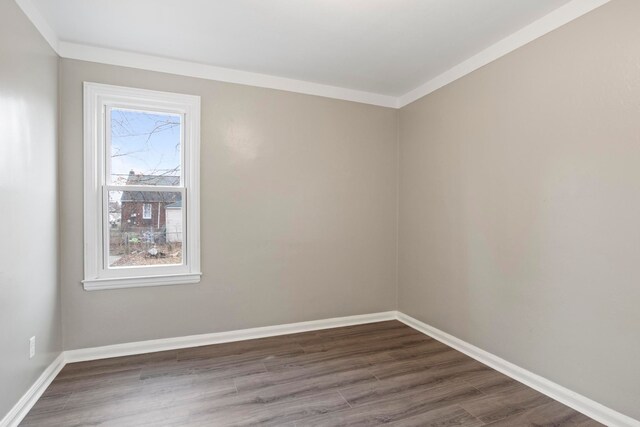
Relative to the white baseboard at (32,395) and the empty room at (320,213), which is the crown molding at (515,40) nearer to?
the empty room at (320,213)

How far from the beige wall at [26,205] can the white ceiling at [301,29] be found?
429 mm

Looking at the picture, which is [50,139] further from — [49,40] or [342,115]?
[342,115]

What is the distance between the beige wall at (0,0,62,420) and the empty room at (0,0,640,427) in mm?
20

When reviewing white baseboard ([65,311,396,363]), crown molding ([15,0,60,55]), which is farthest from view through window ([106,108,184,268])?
white baseboard ([65,311,396,363])

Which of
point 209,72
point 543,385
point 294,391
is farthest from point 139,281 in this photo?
point 543,385

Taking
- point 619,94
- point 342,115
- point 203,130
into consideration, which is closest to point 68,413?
point 203,130

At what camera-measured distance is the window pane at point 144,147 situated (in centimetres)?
283

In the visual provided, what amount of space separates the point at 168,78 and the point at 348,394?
300 cm

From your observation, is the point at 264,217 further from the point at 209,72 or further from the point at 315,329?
the point at 209,72

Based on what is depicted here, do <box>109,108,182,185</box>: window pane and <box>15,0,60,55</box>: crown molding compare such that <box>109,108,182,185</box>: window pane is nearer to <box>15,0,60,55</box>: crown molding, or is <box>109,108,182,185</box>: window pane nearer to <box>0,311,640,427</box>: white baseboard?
<box>15,0,60,55</box>: crown molding

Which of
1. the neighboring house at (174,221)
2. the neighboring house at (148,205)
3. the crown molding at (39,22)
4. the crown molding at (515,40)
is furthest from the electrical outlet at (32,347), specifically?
the crown molding at (515,40)

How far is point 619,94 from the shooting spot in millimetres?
1866

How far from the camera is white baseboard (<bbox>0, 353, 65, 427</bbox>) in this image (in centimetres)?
182

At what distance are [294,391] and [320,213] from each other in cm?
175
